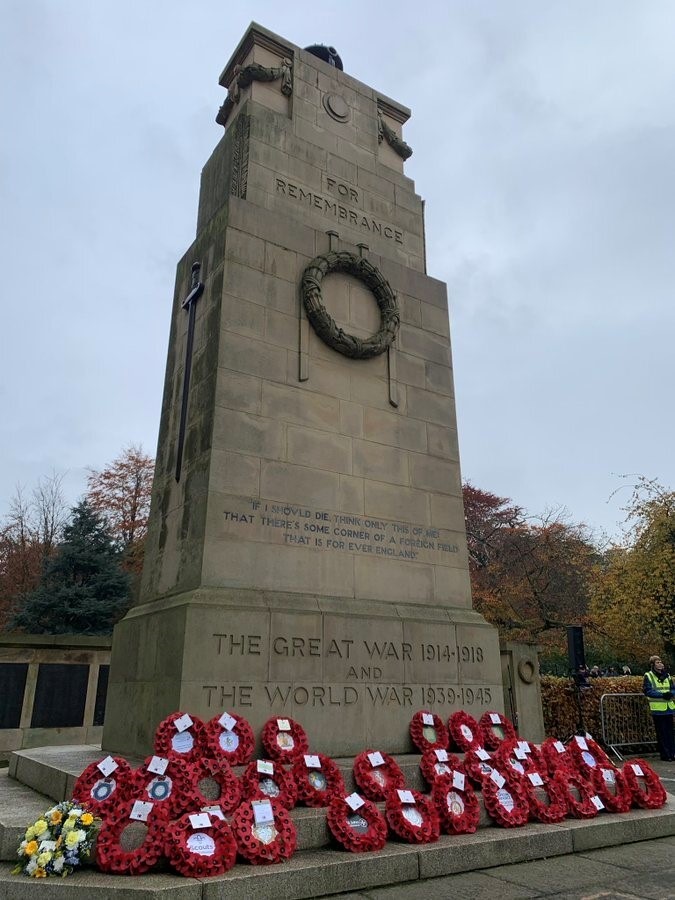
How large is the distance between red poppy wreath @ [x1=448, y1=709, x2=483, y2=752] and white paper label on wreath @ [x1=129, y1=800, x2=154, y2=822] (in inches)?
156

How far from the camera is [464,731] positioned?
792cm

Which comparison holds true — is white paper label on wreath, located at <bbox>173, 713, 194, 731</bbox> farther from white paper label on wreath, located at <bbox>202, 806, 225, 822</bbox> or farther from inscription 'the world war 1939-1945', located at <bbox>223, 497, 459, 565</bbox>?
inscription 'the world war 1939-1945', located at <bbox>223, 497, 459, 565</bbox>

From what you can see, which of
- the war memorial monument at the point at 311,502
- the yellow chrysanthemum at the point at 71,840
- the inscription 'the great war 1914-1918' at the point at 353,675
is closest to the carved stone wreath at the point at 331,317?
the war memorial monument at the point at 311,502

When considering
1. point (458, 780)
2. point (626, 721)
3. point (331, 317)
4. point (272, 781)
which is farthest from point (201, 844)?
point (626, 721)

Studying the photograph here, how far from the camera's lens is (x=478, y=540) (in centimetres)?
4412

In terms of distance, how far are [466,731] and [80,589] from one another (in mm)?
17452

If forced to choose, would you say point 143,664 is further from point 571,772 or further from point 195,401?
point 571,772

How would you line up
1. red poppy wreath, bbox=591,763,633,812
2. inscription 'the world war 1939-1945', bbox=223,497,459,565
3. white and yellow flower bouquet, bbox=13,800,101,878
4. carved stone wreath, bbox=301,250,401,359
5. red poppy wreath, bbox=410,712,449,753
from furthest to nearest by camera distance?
carved stone wreath, bbox=301,250,401,359, inscription 'the world war 1939-1945', bbox=223,497,459,565, red poppy wreath, bbox=410,712,449,753, red poppy wreath, bbox=591,763,633,812, white and yellow flower bouquet, bbox=13,800,101,878

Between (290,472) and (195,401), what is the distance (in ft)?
5.13

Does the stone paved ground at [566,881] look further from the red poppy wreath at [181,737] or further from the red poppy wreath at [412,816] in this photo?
the red poppy wreath at [181,737]

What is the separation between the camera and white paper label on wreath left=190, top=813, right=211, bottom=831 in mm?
4871

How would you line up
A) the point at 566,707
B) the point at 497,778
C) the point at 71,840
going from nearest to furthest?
the point at 71,840, the point at 497,778, the point at 566,707

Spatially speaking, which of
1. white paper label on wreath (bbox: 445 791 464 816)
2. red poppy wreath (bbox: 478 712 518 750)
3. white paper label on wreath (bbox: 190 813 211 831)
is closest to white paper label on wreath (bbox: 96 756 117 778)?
white paper label on wreath (bbox: 190 813 211 831)

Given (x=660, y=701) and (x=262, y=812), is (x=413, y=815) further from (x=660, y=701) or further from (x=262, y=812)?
(x=660, y=701)
